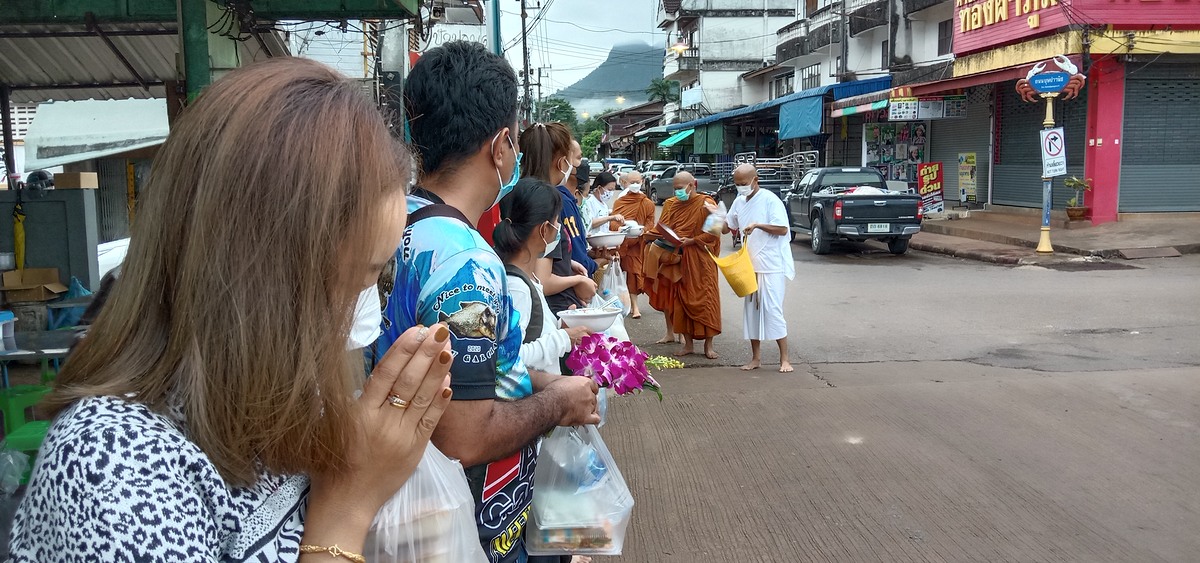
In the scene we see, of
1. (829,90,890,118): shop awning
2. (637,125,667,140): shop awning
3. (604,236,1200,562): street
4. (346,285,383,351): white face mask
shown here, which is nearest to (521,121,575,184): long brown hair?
(604,236,1200,562): street

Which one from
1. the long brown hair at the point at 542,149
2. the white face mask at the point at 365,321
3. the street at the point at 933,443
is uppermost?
the long brown hair at the point at 542,149

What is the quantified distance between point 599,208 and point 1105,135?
11662 mm

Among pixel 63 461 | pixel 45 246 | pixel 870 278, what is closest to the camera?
pixel 63 461

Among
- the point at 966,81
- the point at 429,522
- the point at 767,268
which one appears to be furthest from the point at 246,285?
the point at 966,81

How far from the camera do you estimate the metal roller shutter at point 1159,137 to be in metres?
17.3

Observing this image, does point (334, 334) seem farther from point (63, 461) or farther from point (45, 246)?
point (45, 246)

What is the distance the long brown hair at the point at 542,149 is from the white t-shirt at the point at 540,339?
2156mm

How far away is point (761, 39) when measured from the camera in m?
52.7

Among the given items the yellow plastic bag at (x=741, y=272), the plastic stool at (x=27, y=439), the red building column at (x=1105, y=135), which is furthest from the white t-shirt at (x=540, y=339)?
the red building column at (x=1105, y=135)

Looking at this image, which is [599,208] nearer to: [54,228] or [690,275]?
[690,275]

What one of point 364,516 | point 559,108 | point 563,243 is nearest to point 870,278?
point 563,243

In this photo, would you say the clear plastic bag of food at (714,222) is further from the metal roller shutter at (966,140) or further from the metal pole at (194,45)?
the metal roller shutter at (966,140)

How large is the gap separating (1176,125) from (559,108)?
71.1 metres

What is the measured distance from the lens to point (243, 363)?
3.48 ft
